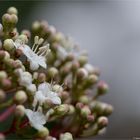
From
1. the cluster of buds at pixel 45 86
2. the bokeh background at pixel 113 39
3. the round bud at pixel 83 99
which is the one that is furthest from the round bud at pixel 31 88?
the bokeh background at pixel 113 39

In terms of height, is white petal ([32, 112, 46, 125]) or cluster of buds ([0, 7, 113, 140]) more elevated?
cluster of buds ([0, 7, 113, 140])

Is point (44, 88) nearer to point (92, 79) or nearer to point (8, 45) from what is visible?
point (8, 45)

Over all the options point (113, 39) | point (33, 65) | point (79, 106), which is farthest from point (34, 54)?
point (113, 39)

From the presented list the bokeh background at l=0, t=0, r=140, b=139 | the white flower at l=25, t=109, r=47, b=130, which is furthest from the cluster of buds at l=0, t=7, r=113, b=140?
the bokeh background at l=0, t=0, r=140, b=139

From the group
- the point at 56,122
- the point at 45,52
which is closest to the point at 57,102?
the point at 45,52

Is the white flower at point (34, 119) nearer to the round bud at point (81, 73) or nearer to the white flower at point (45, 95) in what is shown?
the white flower at point (45, 95)

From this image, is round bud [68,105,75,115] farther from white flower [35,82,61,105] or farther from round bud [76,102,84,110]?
white flower [35,82,61,105]
